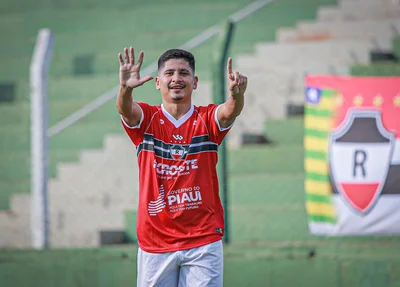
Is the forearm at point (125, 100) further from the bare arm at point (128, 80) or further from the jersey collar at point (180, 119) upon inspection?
the jersey collar at point (180, 119)

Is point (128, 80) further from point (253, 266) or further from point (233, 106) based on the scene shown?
point (253, 266)

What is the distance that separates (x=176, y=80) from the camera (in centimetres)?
479

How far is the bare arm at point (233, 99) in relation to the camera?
15.2ft

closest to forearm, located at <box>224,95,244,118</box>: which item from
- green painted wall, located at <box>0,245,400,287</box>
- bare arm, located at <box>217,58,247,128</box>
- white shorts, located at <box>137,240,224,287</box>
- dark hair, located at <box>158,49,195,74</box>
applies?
bare arm, located at <box>217,58,247,128</box>

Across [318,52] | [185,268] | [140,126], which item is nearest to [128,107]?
[140,126]

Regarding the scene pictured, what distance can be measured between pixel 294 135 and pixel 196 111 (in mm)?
4486

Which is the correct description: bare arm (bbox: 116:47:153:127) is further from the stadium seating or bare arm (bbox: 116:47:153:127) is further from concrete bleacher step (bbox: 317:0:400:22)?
concrete bleacher step (bbox: 317:0:400:22)

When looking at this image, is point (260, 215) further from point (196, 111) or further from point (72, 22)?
point (72, 22)

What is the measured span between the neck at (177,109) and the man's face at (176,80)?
0.03m

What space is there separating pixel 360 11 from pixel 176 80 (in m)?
6.84

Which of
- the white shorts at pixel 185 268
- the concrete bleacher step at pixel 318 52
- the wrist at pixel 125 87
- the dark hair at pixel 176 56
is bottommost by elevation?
the white shorts at pixel 185 268

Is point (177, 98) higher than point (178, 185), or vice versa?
point (177, 98)

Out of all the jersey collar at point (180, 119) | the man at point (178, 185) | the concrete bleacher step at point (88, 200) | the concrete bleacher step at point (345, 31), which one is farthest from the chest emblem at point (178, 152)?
the concrete bleacher step at point (345, 31)

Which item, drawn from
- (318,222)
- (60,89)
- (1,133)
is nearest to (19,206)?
(1,133)
